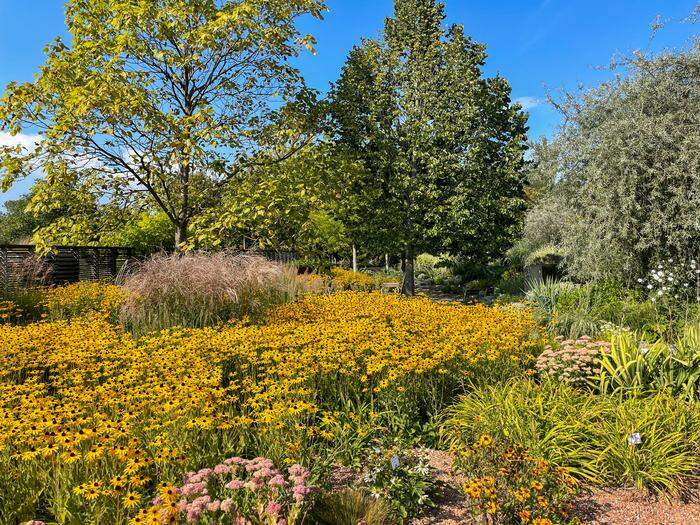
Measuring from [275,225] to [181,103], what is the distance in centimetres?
386

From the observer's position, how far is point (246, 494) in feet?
8.17

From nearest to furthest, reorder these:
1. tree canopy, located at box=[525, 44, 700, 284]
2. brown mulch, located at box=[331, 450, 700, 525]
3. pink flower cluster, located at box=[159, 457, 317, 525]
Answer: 1. pink flower cluster, located at box=[159, 457, 317, 525]
2. brown mulch, located at box=[331, 450, 700, 525]
3. tree canopy, located at box=[525, 44, 700, 284]

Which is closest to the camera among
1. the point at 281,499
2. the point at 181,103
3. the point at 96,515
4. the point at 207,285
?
the point at 96,515

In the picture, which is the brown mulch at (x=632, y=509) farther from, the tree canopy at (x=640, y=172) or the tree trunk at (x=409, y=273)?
the tree trunk at (x=409, y=273)

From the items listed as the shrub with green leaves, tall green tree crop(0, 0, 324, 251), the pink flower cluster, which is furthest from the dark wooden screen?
the shrub with green leaves

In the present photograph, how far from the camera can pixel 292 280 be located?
984 cm

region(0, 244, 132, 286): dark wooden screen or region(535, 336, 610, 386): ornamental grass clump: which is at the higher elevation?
region(0, 244, 132, 286): dark wooden screen

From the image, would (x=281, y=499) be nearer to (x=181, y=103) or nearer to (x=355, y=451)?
(x=355, y=451)

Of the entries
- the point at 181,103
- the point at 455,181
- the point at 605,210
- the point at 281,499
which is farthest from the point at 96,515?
the point at 455,181

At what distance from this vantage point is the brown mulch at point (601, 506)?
9.71ft

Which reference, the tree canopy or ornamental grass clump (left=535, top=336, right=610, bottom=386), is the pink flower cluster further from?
the tree canopy

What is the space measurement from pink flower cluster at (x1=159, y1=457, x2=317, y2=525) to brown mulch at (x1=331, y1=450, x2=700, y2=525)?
0.64 meters

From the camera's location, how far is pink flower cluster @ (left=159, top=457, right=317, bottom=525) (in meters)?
2.20

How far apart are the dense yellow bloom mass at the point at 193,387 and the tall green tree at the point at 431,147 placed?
6.89 meters
